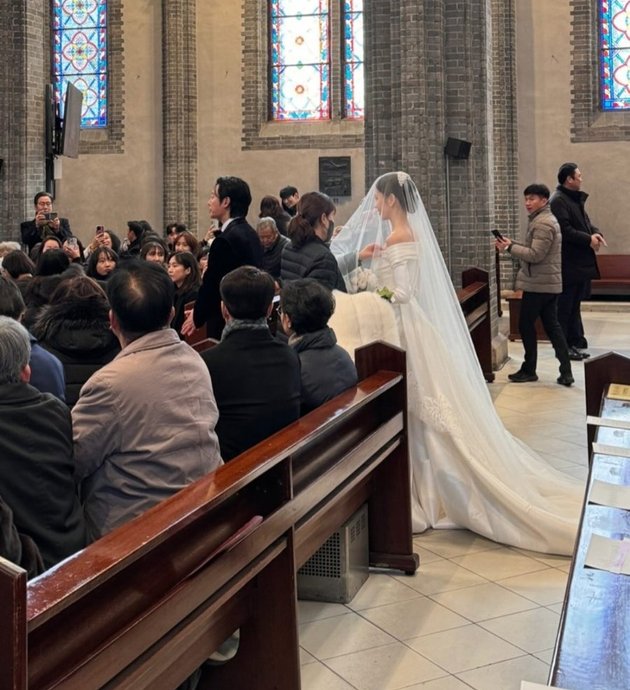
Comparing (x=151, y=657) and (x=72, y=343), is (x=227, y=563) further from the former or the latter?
(x=72, y=343)

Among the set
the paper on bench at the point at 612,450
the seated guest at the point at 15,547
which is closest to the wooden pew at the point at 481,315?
the paper on bench at the point at 612,450

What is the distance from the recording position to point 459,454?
498 centimetres

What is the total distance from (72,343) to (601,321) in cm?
1014

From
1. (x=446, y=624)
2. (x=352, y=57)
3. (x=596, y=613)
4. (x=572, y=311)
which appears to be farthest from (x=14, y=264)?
(x=352, y=57)

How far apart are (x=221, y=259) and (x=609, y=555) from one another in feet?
12.4

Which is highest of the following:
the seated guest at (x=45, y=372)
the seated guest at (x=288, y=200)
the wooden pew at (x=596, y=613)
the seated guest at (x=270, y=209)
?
the seated guest at (x=288, y=200)

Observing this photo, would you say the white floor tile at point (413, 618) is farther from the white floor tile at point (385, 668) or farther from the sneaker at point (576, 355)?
the sneaker at point (576, 355)

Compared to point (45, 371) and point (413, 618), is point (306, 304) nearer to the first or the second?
point (45, 371)

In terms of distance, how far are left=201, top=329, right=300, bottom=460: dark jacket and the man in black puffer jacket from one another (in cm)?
647

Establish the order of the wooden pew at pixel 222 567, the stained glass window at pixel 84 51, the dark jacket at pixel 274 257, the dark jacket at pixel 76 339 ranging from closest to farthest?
the wooden pew at pixel 222 567
the dark jacket at pixel 76 339
the dark jacket at pixel 274 257
the stained glass window at pixel 84 51

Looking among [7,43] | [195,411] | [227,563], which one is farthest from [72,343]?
[7,43]

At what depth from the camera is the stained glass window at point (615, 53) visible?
50.2 feet

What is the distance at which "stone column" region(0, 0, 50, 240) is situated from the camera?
40.7ft

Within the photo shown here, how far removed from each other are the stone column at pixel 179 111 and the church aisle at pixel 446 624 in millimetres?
12106
